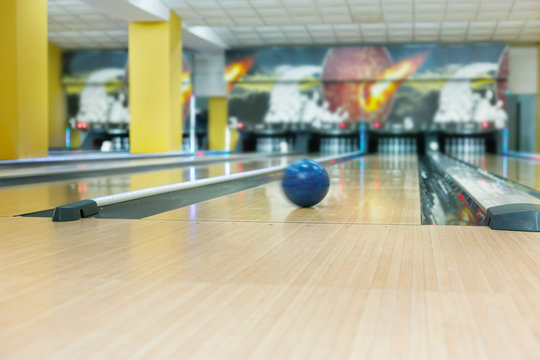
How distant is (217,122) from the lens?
1262cm

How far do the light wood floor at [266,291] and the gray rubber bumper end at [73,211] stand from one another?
8cm

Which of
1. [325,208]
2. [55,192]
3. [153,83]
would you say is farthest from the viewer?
[153,83]

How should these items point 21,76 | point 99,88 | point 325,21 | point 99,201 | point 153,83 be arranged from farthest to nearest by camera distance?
point 99,88 → point 325,21 → point 153,83 → point 21,76 → point 99,201

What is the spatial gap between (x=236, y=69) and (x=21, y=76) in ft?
19.6

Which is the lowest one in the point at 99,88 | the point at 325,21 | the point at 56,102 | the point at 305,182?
the point at 305,182

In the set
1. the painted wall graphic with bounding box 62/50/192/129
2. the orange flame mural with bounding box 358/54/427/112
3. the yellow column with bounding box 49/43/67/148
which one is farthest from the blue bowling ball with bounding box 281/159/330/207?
the yellow column with bounding box 49/43/67/148

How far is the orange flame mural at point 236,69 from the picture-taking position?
11305mm

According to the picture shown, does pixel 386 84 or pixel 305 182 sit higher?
pixel 386 84

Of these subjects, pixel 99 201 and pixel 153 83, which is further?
pixel 153 83

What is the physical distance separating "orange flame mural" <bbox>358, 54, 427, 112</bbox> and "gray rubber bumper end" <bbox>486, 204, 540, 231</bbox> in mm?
9009

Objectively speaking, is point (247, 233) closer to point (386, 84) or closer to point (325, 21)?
point (325, 21)

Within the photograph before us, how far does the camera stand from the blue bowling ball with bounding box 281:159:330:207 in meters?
2.70

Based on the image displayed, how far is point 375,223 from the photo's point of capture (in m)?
2.29

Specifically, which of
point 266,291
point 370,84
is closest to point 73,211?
point 266,291
